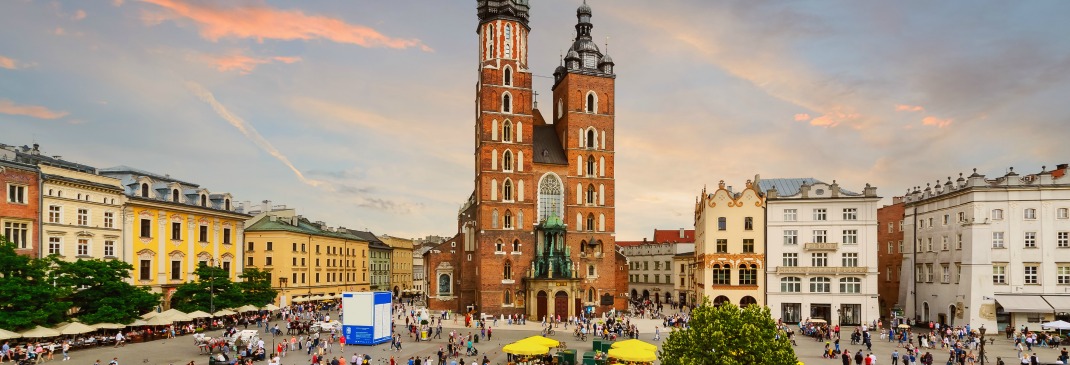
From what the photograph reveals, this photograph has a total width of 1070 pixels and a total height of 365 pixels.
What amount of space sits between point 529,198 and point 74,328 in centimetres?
4275

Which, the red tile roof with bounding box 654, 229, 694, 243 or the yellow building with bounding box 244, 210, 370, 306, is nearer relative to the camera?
the yellow building with bounding box 244, 210, 370, 306

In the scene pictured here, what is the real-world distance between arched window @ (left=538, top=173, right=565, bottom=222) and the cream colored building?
38.0 meters

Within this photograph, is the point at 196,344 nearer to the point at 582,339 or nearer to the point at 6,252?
the point at 6,252

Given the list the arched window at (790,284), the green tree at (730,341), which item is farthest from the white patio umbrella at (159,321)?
the arched window at (790,284)

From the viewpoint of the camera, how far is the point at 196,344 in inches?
1827

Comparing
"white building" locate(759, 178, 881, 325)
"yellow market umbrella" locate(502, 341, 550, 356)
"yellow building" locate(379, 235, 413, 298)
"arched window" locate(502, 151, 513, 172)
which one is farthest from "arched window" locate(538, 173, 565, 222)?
"yellow building" locate(379, 235, 413, 298)

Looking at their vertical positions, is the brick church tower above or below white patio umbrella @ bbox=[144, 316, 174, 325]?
above

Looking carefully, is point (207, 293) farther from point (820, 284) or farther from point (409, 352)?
point (820, 284)

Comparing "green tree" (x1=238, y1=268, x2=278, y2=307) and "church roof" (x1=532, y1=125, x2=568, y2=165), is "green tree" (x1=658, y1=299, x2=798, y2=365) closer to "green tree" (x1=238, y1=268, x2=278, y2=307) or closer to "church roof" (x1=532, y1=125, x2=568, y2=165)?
"green tree" (x1=238, y1=268, x2=278, y2=307)

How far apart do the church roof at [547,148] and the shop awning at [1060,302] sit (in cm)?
4279

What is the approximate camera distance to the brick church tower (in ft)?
247

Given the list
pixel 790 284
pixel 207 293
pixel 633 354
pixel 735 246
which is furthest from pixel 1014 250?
pixel 207 293

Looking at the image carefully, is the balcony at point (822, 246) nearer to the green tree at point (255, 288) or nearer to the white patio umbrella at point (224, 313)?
the green tree at point (255, 288)

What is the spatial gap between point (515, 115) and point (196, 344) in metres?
39.8
